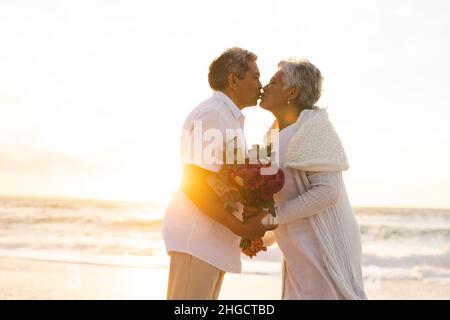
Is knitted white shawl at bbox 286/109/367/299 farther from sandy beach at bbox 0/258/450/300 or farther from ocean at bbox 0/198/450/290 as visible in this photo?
ocean at bbox 0/198/450/290

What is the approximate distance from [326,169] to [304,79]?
65cm

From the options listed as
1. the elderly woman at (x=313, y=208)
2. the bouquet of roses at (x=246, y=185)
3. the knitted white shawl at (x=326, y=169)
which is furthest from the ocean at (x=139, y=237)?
the bouquet of roses at (x=246, y=185)

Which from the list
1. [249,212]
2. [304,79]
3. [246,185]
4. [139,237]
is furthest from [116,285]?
[139,237]

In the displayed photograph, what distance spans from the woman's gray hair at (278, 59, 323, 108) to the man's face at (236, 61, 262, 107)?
0.67 ft

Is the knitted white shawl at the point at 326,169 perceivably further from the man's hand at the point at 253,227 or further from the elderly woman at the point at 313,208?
the man's hand at the point at 253,227

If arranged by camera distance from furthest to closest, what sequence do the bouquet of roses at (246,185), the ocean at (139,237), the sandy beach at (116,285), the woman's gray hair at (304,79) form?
the ocean at (139,237)
the sandy beach at (116,285)
the woman's gray hair at (304,79)
the bouquet of roses at (246,185)

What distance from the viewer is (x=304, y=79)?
4.23 meters

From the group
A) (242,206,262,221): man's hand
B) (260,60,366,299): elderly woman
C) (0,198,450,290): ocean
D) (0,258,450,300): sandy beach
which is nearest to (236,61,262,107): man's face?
(260,60,366,299): elderly woman

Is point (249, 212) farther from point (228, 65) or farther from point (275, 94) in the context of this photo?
point (228, 65)

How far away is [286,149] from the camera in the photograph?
413 centimetres

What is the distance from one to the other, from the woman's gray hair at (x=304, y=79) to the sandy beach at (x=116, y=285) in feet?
16.9

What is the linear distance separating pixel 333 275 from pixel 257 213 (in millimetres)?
617

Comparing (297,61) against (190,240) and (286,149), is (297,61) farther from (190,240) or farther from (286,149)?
(190,240)

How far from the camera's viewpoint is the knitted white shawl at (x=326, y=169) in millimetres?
3984
